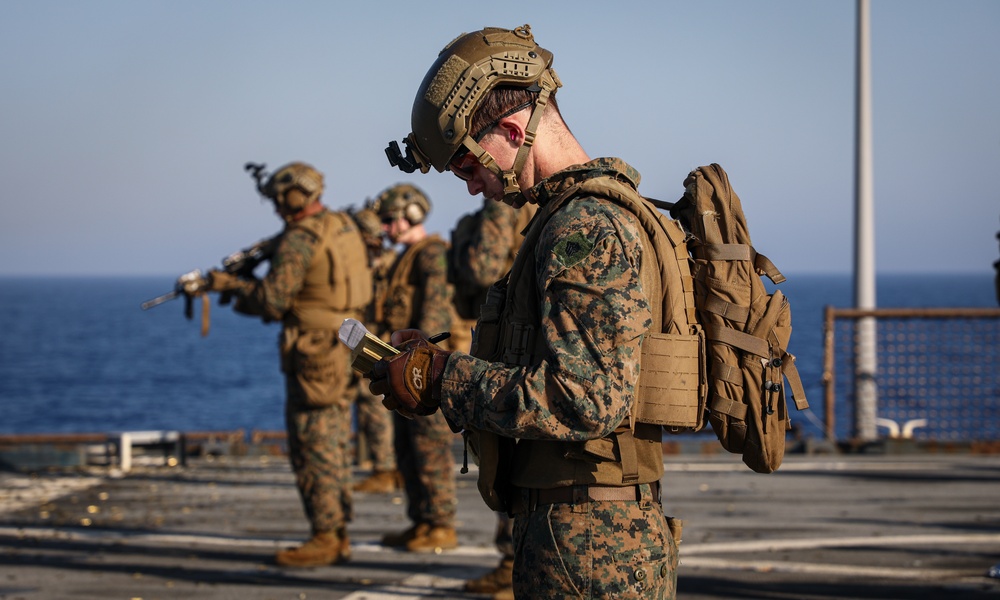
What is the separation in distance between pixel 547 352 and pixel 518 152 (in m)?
0.65

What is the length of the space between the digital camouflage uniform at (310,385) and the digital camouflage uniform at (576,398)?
4.55 meters

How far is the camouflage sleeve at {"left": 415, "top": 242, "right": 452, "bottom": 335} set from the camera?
9453mm

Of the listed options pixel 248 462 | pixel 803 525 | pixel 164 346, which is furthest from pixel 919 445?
pixel 164 346

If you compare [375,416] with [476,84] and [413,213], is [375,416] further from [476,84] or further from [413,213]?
[476,84]

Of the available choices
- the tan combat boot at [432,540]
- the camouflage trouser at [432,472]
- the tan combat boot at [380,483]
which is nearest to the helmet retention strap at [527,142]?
the camouflage trouser at [432,472]

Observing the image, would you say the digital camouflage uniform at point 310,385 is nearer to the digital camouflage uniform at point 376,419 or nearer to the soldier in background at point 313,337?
the soldier in background at point 313,337

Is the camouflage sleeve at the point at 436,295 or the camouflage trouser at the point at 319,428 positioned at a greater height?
the camouflage sleeve at the point at 436,295

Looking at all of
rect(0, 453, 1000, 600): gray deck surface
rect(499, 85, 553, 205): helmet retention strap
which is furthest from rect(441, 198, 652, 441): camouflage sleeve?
rect(0, 453, 1000, 600): gray deck surface

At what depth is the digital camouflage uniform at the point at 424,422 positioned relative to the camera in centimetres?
834

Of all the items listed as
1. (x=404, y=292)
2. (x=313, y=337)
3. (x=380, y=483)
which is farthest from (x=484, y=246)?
(x=380, y=483)

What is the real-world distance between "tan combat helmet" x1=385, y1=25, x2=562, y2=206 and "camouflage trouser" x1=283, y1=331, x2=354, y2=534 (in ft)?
15.2

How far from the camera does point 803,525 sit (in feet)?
29.2

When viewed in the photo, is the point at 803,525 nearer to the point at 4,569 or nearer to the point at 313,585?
the point at 313,585

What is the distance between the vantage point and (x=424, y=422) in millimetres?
8383
